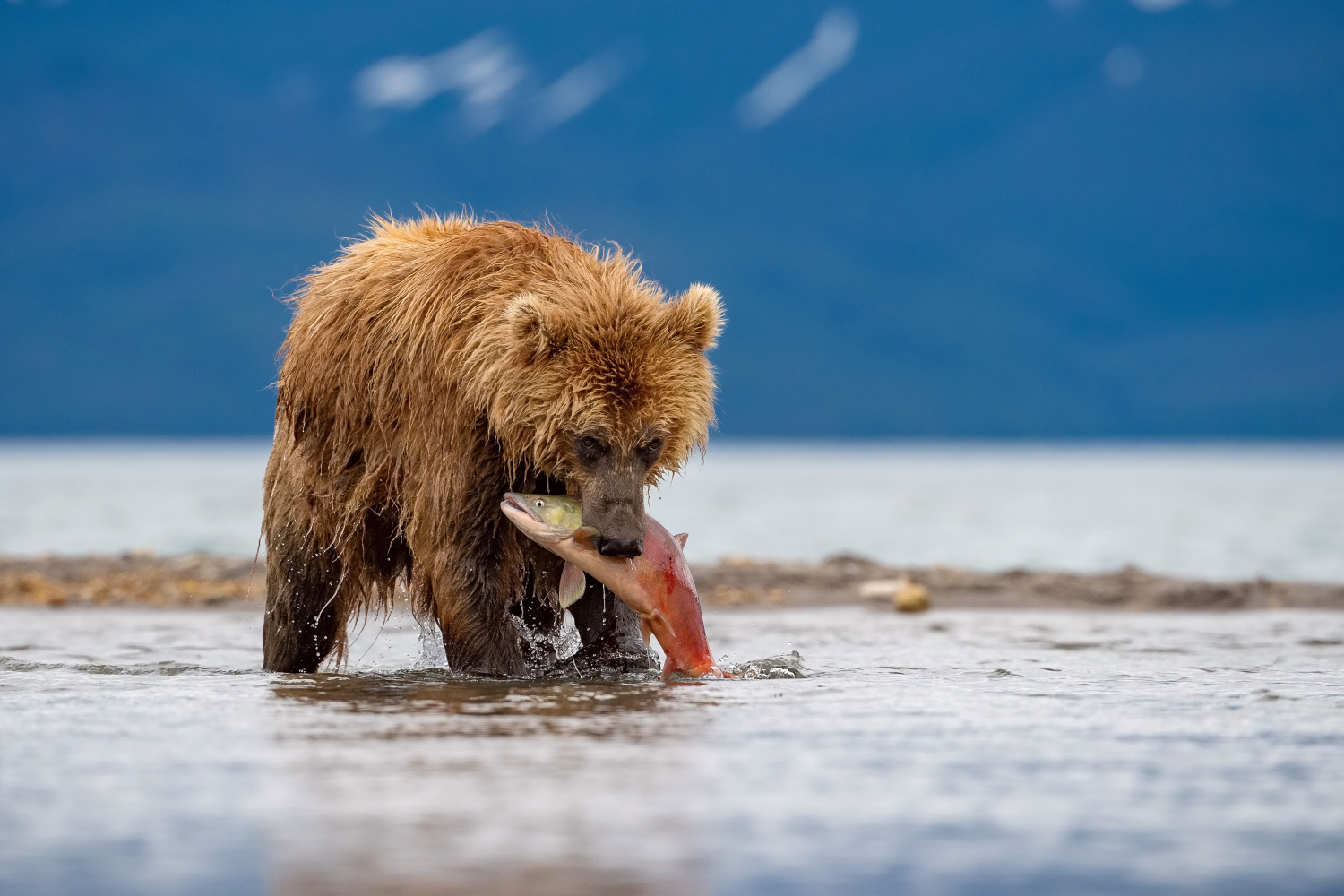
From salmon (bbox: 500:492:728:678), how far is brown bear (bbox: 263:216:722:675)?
130mm

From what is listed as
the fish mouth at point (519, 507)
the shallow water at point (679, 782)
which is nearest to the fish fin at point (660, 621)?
the shallow water at point (679, 782)

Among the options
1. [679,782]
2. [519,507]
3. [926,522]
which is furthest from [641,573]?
[926,522]

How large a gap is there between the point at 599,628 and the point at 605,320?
1.47 metres

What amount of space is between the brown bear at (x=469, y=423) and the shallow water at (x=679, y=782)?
48cm

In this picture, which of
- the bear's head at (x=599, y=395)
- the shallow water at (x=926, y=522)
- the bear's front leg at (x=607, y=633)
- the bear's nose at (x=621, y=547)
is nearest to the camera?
the bear's nose at (x=621, y=547)

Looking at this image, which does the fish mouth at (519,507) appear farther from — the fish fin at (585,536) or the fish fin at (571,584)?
the fish fin at (571,584)

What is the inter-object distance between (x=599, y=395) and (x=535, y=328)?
0.38 m

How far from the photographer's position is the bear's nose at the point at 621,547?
21.2 feet

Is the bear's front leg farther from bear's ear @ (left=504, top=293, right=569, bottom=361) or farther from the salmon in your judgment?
bear's ear @ (left=504, top=293, right=569, bottom=361)

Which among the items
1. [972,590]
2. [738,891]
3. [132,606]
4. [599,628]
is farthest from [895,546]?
[738,891]

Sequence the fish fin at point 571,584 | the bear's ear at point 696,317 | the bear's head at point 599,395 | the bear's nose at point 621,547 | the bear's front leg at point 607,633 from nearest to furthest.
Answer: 1. the bear's nose at point 621,547
2. the bear's head at point 599,395
3. the fish fin at point 571,584
4. the bear's ear at point 696,317
5. the bear's front leg at point 607,633

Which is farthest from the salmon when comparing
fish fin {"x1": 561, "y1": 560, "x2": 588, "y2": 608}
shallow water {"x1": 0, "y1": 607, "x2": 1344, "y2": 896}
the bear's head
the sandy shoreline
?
the sandy shoreline

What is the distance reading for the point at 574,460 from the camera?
→ 6699 mm

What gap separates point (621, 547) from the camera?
21.2 ft
